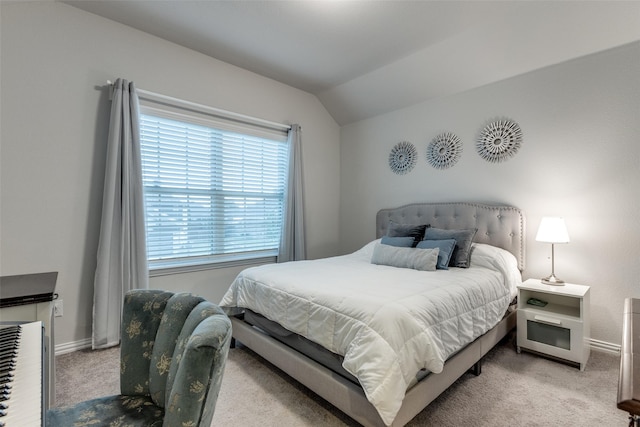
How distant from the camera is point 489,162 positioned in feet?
10.1

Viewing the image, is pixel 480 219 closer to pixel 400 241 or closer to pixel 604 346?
pixel 400 241

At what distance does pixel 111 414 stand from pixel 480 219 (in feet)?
10.4

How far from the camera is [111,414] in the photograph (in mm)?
1075

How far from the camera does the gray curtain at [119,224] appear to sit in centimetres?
246

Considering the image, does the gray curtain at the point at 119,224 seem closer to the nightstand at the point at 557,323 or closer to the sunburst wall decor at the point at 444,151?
the sunburst wall decor at the point at 444,151

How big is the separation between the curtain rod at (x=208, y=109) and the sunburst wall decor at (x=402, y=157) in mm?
1409

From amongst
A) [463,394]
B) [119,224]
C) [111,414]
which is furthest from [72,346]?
[463,394]

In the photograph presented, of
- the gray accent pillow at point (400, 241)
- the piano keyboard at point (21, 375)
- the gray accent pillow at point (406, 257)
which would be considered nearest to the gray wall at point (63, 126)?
the piano keyboard at point (21, 375)

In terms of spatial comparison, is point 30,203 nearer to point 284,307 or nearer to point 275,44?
point 284,307

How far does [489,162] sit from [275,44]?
8.08 ft

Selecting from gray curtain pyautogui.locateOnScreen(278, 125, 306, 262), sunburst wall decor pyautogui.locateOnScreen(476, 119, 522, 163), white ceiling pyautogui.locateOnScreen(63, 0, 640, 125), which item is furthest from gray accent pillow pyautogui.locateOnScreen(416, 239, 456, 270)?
white ceiling pyautogui.locateOnScreen(63, 0, 640, 125)

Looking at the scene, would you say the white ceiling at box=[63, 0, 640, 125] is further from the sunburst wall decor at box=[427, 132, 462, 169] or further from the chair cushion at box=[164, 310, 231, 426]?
the chair cushion at box=[164, 310, 231, 426]

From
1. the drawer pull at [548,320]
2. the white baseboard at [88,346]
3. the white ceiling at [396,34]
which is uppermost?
the white ceiling at [396,34]

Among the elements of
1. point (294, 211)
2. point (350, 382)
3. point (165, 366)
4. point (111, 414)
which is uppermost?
point (294, 211)
